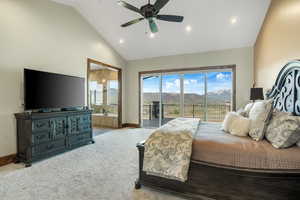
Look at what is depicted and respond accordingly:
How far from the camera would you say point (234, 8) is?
3795 mm

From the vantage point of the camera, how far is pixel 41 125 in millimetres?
3105

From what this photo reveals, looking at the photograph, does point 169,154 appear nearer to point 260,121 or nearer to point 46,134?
point 260,121

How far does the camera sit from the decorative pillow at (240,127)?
217 cm

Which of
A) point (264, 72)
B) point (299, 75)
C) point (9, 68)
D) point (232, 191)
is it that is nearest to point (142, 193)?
point (232, 191)

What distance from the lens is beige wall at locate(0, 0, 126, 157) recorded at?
3.01 metres

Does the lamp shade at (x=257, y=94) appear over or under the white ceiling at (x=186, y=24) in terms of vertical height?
under

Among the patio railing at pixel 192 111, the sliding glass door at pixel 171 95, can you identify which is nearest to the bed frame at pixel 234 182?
the patio railing at pixel 192 111

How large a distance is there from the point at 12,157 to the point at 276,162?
422cm

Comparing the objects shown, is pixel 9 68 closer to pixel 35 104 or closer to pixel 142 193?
pixel 35 104

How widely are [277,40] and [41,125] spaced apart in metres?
4.90

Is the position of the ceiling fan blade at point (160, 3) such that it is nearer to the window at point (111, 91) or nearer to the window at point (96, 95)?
the window at point (111, 91)

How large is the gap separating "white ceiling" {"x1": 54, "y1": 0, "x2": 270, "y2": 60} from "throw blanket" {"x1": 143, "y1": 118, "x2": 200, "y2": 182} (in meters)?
3.32

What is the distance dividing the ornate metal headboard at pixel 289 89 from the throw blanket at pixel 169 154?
62.4 inches

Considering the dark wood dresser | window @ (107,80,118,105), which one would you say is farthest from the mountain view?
the dark wood dresser
